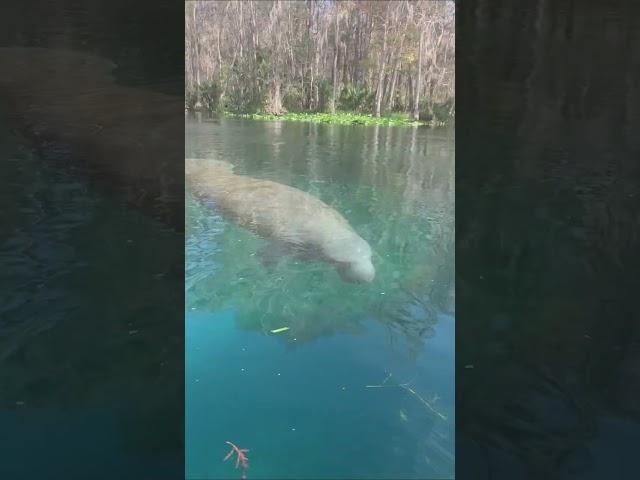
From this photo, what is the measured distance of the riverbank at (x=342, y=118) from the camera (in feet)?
38.2

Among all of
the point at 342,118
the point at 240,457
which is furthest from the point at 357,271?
the point at 342,118

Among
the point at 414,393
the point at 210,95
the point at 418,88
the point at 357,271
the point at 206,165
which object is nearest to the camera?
the point at 414,393

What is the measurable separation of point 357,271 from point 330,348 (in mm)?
1392

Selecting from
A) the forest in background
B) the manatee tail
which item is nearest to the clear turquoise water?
the manatee tail

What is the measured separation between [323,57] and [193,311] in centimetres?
1019

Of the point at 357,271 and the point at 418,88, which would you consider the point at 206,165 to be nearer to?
the point at 357,271

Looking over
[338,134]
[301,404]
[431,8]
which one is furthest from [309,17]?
[301,404]
